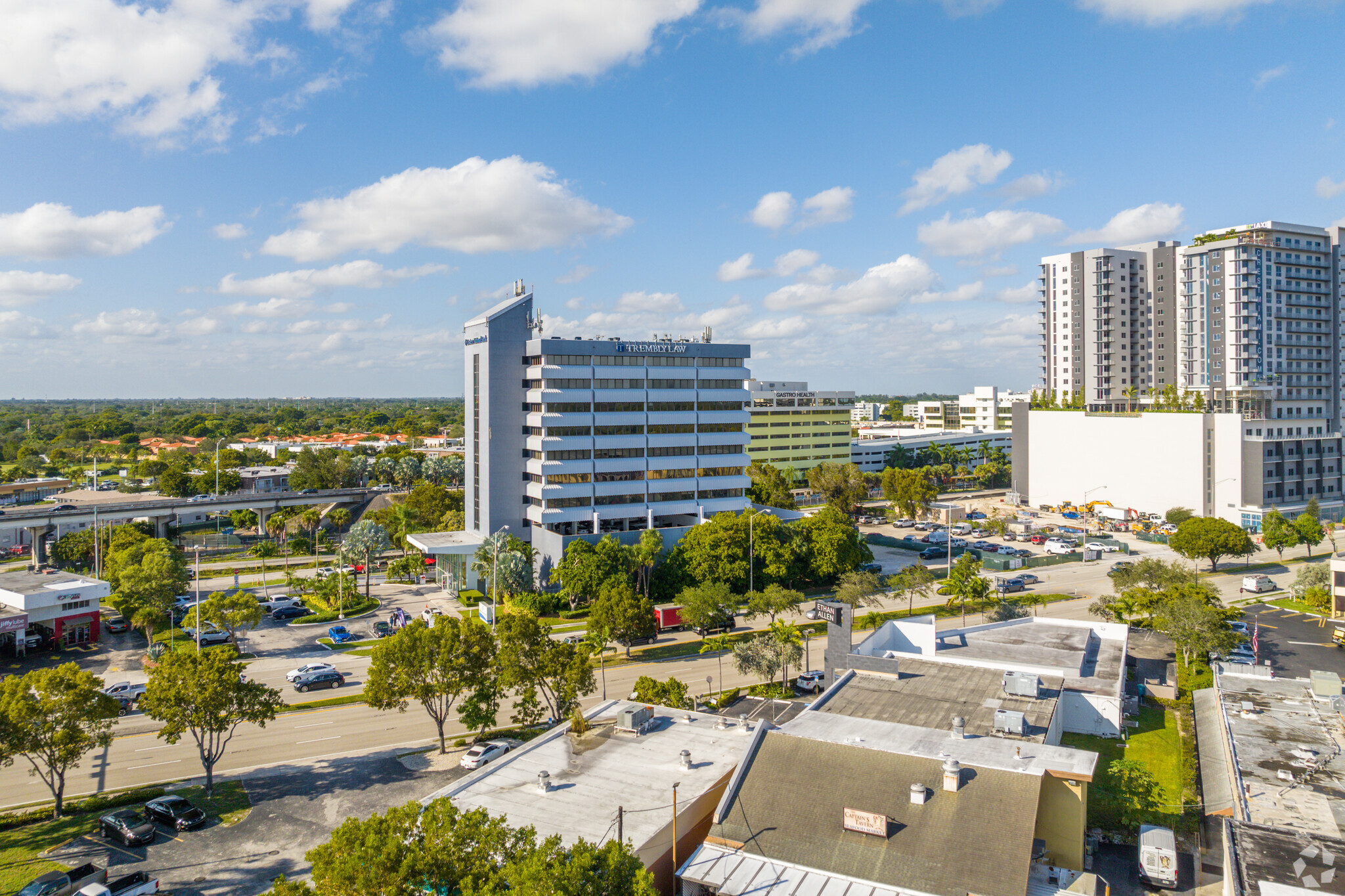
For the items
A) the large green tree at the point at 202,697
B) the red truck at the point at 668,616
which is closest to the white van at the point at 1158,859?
the large green tree at the point at 202,697

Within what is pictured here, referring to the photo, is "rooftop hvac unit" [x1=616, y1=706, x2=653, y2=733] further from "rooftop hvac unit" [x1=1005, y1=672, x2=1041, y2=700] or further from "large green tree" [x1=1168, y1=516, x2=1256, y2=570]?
"large green tree" [x1=1168, y1=516, x2=1256, y2=570]

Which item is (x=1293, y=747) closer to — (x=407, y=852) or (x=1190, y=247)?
(x=407, y=852)

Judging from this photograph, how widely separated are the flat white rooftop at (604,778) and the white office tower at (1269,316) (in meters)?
134

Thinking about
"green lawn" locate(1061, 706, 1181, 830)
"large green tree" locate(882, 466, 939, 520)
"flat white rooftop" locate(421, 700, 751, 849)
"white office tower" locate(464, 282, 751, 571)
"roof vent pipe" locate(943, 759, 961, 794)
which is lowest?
"green lawn" locate(1061, 706, 1181, 830)

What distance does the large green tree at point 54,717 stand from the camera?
37.7 metres

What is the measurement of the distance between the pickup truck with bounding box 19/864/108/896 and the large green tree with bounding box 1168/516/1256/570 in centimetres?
10986

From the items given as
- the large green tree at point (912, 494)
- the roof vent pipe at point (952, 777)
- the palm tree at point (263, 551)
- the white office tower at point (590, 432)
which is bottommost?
the palm tree at point (263, 551)

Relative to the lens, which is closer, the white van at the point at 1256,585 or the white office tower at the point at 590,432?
the white office tower at the point at 590,432

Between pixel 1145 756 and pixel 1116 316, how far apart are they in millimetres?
153193

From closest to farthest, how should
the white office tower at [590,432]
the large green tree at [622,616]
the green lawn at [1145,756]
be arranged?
the green lawn at [1145,756], the large green tree at [622,616], the white office tower at [590,432]

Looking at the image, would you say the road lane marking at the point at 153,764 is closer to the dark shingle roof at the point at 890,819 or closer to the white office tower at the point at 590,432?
the dark shingle roof at the point at 890,819

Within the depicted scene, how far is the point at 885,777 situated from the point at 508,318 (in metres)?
71.2

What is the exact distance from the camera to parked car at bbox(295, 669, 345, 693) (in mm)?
59719

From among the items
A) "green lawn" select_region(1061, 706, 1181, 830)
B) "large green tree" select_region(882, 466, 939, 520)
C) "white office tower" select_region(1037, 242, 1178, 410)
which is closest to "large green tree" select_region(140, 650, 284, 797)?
"green lawn" select_region(1061, 706, 1181, 830)
